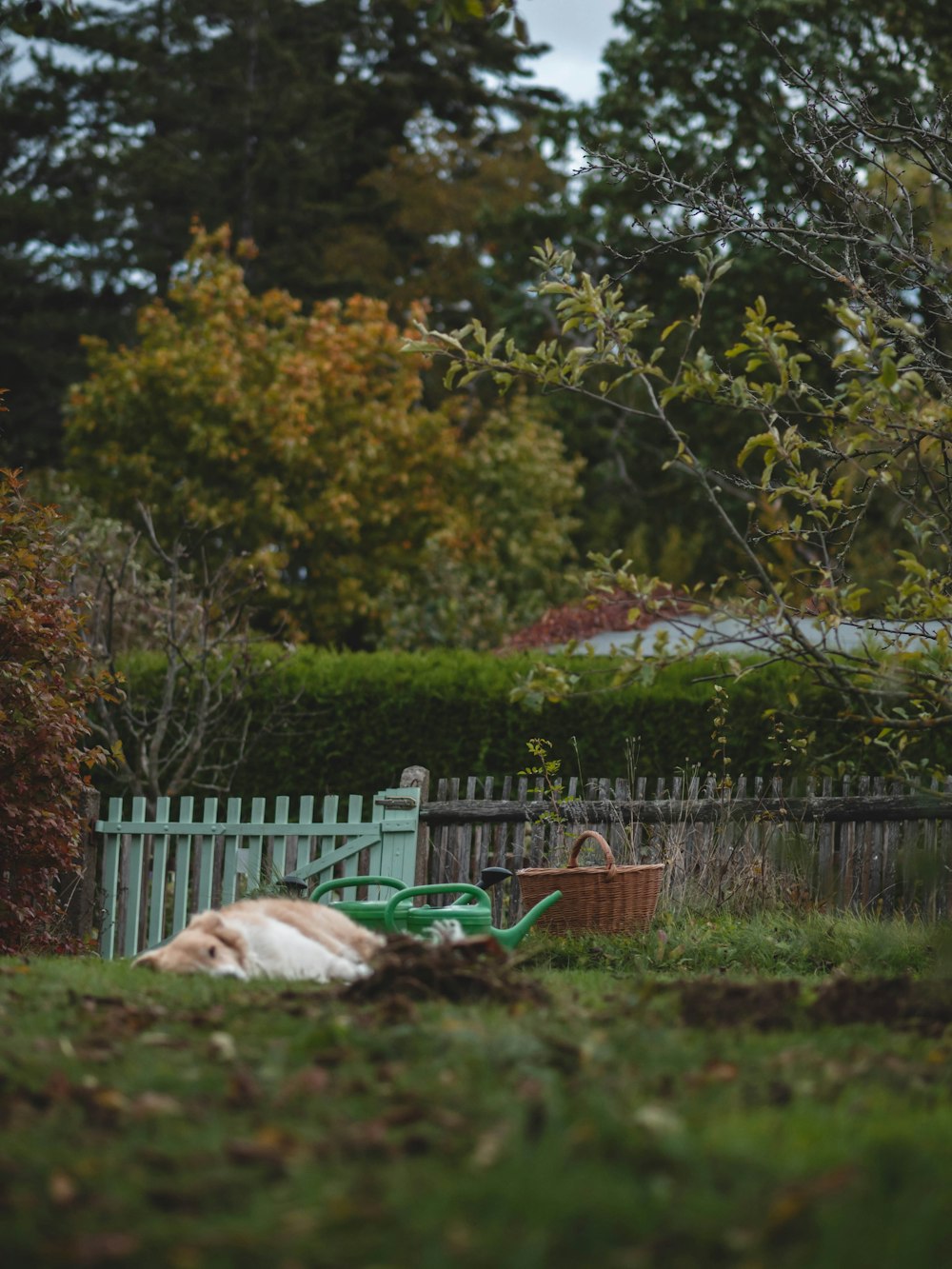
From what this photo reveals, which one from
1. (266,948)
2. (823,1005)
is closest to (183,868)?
(266,948)

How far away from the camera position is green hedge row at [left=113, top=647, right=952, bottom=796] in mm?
10812

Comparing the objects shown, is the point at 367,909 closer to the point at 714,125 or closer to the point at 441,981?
the point at 441,981

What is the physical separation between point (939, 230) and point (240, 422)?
430 inches

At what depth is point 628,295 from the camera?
82.1ft

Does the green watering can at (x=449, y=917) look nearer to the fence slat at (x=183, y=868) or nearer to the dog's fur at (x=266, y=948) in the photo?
the dog's fur at (x=266, y=948)

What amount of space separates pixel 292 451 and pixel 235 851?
11.6 m

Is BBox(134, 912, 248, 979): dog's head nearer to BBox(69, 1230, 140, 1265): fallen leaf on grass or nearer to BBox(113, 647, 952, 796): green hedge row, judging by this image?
BBox(69, 1230, 140, 1265): fallen leaf on grass

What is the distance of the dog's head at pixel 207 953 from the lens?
201 inches

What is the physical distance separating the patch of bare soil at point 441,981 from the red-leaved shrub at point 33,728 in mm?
3415

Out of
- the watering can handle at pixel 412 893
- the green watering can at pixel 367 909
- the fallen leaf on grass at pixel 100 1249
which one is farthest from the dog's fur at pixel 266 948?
the fallen leaf on grass at pixel 100 1249

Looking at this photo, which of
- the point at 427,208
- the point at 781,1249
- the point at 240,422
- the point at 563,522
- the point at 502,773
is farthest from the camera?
the point at 427,208

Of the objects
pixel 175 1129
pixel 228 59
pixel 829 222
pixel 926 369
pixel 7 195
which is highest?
pixel 228 59

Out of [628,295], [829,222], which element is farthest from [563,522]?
[829,222]

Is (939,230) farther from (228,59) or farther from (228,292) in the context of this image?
(228,59)
